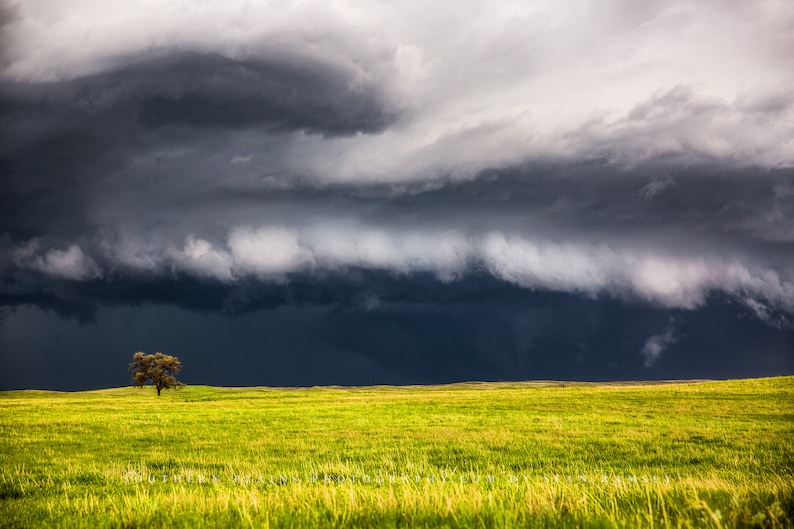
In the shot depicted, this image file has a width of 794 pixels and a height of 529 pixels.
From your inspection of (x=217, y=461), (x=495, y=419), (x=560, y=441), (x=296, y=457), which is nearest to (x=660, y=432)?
(x=560, y=441)

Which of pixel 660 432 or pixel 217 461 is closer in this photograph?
pixel 217 461

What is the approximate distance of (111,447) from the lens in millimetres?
24391

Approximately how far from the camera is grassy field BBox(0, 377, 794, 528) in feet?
13.8

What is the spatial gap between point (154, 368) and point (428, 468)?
115290 mm

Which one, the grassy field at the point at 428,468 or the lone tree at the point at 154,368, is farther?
the lone tree at the point at 154,368

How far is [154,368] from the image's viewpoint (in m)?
116

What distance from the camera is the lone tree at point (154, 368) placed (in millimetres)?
114812

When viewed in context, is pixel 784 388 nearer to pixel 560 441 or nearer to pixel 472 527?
pixel 560 441

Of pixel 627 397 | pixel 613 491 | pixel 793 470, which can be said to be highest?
pixel 613 491

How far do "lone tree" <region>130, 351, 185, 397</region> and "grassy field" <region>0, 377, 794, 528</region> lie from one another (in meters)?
81.5

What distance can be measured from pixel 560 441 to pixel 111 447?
2053 centimetres

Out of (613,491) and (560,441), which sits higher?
(613,491)

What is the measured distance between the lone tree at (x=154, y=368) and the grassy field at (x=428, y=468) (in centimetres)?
8153

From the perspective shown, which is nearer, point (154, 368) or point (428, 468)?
point (428, 468)
